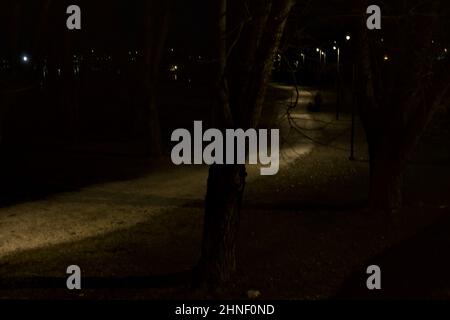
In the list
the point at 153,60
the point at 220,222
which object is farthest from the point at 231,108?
the point at 153,60

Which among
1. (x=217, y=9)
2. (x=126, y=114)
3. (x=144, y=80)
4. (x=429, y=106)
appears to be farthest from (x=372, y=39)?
(x=126, y=114)

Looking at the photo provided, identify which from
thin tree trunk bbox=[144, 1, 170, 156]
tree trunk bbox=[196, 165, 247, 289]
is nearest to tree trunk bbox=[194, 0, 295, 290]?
tree trunk bbox=[196, 165, 247, 289]

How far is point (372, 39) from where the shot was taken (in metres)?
11.0

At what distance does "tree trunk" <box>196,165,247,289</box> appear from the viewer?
731cm

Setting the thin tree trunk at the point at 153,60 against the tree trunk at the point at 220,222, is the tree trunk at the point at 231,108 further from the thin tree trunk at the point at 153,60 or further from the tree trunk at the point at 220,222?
the thin tree trunk at the point at 153,60

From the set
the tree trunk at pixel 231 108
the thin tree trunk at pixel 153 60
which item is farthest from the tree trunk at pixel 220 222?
the thin tree trunk at pixel 153 60

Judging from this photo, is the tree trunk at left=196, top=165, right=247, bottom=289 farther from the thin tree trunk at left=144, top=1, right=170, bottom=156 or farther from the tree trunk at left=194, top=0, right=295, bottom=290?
the thin tree trunk at left=144, top=1, right=170, bottom=156

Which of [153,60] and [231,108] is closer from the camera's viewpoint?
[231,108]

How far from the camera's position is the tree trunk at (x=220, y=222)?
7312 mm

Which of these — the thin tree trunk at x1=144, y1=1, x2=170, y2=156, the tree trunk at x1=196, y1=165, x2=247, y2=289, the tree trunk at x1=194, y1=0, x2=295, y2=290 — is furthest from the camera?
the thin tree trunk at x1=144, y1=1, x2=170, y2=156

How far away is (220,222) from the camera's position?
24.3 feet

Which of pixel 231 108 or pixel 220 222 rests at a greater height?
pixel 231 108

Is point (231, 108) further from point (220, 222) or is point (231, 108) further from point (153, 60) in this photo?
point (153, 60)

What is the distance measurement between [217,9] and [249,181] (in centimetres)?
857
